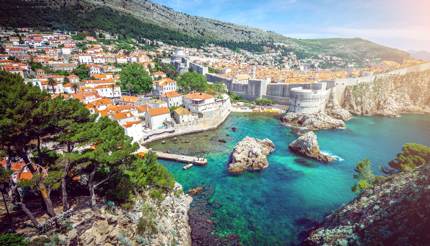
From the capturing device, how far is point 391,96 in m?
54.6

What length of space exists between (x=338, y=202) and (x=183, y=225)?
1366 centimetres

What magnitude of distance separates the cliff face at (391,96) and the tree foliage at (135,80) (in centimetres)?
4772

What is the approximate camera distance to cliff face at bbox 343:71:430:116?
5112 cm

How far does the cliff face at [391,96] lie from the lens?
168ft

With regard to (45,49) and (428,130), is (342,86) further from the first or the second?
(45,49)

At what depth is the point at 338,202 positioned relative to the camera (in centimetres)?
1886

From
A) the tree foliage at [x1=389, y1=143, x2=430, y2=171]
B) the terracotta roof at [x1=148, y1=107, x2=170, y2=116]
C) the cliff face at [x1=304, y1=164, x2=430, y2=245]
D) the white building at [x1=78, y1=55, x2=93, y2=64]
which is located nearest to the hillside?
Answer: the white building at [x1=78, y1=55, x2=93, y2=64]

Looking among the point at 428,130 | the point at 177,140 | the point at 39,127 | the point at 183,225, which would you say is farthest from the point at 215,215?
the point at 428,130

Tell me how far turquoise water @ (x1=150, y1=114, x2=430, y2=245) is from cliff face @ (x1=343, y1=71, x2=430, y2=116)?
1083 cm

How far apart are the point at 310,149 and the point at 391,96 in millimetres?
43619

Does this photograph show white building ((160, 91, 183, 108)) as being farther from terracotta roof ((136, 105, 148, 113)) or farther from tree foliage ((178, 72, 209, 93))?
tree foliage ((178, 72, 209, 93))

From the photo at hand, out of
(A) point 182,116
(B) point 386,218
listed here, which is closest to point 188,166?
(A) point 182,116

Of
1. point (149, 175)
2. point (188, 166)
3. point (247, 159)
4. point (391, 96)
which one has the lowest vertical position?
point (188, 166)

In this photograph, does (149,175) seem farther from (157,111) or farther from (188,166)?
(157,111)
